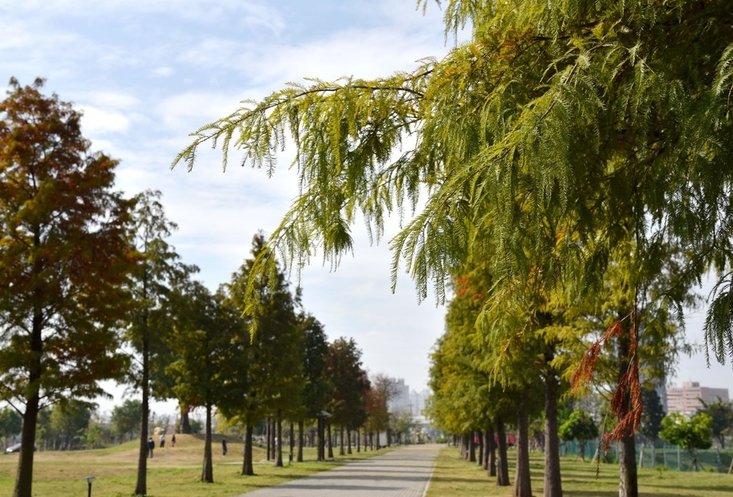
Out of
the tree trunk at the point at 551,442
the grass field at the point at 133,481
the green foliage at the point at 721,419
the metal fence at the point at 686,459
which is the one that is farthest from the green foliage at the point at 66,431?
the tree trunk at the point at 551,442

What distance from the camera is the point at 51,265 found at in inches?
659

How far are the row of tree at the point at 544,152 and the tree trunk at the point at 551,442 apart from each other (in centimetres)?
1258

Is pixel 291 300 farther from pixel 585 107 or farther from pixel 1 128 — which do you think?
pixel 585 107

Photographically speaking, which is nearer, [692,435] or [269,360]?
[269,360]

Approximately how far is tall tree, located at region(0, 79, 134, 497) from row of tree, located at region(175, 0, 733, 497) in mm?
13818

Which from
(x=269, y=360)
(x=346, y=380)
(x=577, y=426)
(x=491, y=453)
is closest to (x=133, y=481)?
(x=269, y=360)

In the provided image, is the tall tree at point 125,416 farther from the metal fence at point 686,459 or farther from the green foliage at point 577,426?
the metal fence at point 686,459

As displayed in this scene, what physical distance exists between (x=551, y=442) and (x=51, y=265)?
12.8 m

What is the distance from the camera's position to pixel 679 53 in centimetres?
389

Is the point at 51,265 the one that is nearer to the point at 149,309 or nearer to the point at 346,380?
the point at 149,309

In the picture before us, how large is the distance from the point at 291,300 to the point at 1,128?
66.3 ft

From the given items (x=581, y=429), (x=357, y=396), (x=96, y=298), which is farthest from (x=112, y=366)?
(x=581, y=429)

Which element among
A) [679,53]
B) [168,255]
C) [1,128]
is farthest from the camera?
[168,255]

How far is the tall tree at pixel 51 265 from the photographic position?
54.2 feet
